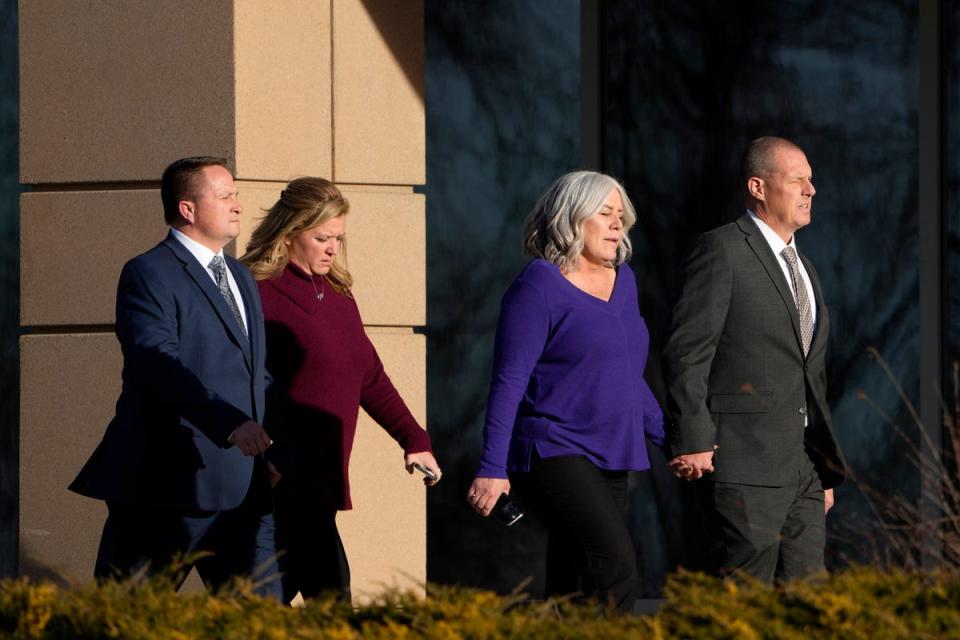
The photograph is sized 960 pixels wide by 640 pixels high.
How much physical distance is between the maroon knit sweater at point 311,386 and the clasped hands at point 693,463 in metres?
1.00

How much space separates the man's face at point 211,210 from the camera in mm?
5715

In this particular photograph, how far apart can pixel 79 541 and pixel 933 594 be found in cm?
465

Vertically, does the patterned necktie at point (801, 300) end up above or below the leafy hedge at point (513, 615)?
above

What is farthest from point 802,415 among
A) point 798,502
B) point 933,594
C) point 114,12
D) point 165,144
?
point 114,12

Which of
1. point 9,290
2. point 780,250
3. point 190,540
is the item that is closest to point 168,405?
point 190,540

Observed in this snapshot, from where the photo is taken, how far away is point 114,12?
760cm

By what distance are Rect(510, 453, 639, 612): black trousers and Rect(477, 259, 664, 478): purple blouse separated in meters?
0.06

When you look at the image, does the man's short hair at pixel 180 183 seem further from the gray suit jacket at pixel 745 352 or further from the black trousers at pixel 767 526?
the black trousers at pixel 767 526

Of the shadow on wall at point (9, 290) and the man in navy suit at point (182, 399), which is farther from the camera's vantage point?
the shadow on wall at point (9, 290)

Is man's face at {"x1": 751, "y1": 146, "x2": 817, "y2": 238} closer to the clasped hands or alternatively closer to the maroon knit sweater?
the clasped hands

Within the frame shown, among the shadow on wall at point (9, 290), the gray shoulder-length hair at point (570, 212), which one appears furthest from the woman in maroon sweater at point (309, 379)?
the shadow on wall at point (9, 290)

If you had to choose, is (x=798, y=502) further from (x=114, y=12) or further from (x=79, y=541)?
(x=114, y=12)

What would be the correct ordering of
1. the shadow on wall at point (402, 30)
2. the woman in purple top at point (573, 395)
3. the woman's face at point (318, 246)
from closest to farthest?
1. the woman in purple top at point (573, 395)
2. the woman's face at point (318, 246)
3. the shadow on wall at point (402, 30)

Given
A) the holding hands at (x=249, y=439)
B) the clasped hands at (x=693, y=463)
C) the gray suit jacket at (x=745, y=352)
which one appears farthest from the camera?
the gray suit jacket at (x=745, y=352)
